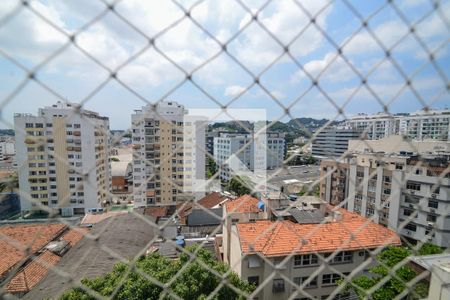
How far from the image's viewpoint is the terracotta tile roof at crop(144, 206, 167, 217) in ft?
29.2

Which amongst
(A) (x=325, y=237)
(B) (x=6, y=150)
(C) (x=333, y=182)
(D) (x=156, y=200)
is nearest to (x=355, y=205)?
(C) (x=333, y=182)

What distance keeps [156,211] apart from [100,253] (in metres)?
Answer: 4.82

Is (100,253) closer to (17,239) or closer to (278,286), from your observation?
(17,239)

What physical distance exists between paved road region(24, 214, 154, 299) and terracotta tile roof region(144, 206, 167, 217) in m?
2.24

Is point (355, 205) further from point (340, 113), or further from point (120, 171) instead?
point (120, 171)

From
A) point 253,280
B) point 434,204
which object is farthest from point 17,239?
point 434,204

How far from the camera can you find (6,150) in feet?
47.0

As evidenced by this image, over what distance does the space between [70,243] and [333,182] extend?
26.2 feet

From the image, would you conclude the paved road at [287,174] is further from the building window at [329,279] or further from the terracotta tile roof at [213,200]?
the terracotta tile roof at [213,200]

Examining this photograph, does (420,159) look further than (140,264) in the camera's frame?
No

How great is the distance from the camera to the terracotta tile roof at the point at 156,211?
8914 millimetres

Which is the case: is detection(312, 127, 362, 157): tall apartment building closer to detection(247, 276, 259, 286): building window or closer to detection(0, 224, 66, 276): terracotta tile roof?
detection(247, 276, 259, 286): building window

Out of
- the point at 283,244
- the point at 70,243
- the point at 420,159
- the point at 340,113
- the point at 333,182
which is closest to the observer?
the point at 340,113

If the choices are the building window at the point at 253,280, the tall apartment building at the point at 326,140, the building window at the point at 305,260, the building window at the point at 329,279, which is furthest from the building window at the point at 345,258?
the tall apartment building at the point at 326,140
